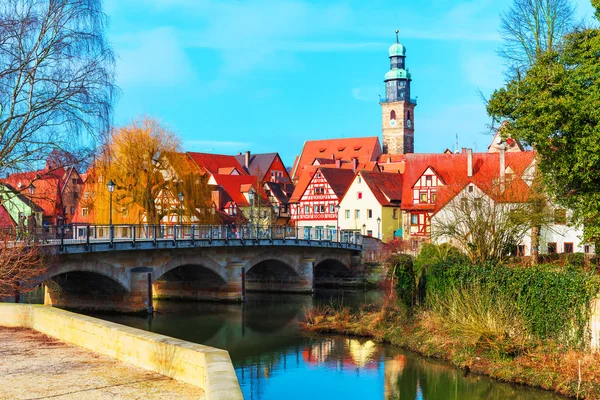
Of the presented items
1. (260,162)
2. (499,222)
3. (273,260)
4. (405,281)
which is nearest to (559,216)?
(499,222)

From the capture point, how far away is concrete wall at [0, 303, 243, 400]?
10742 mm

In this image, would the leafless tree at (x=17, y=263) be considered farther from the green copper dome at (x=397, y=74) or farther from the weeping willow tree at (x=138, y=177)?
the green copper dome at (x=397, y=74)

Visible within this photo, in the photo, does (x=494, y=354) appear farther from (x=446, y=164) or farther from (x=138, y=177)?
(x=446, y=164)

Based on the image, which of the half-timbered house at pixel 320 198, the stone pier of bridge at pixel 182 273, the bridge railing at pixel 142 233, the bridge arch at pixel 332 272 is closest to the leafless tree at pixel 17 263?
the bridge railing at pixel 142 233

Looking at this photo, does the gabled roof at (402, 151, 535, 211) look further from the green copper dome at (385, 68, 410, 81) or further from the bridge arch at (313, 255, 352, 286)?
the green copper dome at (385, 68, 410, 81)

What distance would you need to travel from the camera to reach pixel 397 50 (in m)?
114

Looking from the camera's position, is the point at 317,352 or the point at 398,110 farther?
the point at 398,110

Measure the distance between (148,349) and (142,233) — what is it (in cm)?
2259

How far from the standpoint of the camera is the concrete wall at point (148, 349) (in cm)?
1074

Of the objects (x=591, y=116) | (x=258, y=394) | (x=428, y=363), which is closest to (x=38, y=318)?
(x=258, y=394)

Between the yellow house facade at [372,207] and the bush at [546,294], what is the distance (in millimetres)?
42443

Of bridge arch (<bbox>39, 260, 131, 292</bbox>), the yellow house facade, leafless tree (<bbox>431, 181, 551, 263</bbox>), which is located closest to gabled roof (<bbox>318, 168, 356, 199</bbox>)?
the yellow house facade

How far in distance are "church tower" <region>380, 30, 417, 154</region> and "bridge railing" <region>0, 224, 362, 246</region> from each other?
67450 mm

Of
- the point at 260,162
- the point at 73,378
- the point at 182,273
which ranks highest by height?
the point at 260,162
